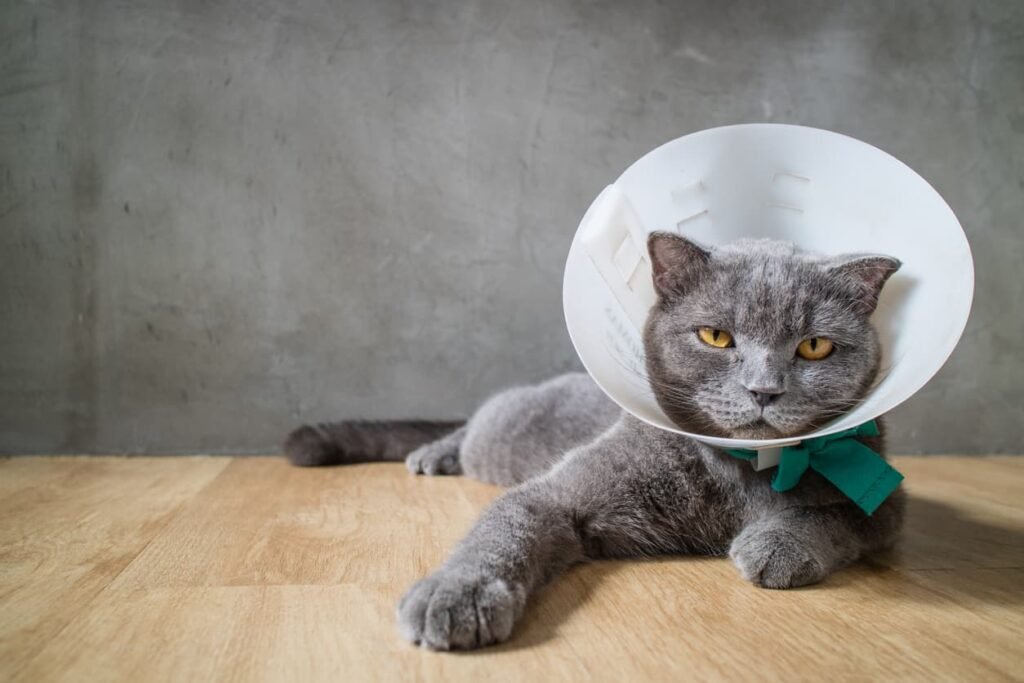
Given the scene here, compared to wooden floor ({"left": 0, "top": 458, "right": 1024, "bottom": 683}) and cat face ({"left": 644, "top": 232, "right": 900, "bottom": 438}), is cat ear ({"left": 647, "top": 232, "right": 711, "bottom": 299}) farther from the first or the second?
wooden floor ({"left": 0, "top": 458, "right": 1024, "bottom": 683})

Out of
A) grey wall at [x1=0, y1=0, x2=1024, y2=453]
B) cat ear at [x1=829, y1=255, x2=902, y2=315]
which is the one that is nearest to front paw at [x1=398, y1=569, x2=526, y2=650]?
cat ear at [x1=829, y1=255, x2=902, y2=315]

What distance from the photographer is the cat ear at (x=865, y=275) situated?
1148 mm

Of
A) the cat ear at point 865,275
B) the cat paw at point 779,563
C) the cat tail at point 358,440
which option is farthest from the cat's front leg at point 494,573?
the cat tail at point 358,440

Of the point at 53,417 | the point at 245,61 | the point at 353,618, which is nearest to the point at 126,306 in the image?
the point at 53,417

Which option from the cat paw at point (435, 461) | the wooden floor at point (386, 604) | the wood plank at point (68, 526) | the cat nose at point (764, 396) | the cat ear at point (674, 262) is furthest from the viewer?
the cat paw at point (435, 461)

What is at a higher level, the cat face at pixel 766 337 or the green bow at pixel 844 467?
the cat face at pixel 766 337

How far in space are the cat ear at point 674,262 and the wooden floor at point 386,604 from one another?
1.45 ft

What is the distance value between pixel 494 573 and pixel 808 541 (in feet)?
1.57

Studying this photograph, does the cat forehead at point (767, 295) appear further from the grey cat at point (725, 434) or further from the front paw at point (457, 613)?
the front paw at point (457, 613)

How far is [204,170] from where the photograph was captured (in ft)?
6.84

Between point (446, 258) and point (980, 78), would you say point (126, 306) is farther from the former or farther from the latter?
point (980, 78)

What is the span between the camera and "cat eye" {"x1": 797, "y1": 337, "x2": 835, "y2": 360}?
1.19 meters

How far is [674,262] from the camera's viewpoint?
127 cm

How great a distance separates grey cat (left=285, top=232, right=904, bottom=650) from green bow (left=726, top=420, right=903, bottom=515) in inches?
1.8
